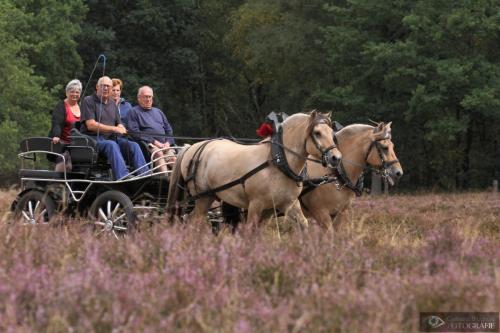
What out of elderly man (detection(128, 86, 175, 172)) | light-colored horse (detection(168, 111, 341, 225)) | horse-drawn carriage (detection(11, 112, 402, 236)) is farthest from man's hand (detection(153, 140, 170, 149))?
light-colored horse (detection(168, 111, 341, 225))

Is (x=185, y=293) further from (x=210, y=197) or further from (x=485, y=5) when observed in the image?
(x=485, y=5)

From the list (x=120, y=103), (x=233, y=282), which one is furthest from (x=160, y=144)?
(x=233, y=282)

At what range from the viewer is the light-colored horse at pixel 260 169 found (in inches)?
404

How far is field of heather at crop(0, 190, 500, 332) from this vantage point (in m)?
5.33

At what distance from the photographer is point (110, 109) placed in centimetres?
1226

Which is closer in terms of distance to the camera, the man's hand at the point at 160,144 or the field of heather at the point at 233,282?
the field of heather at the point at 233,282

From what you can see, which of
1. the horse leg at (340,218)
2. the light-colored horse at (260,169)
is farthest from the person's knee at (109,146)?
the horse leg at (340,218)

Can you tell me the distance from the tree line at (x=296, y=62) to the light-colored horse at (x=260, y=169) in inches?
1033

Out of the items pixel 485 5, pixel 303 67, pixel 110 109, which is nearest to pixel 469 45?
pixel 485 5

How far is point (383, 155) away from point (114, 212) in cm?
354

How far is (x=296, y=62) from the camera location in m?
44.2

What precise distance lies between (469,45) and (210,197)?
30.0 metres

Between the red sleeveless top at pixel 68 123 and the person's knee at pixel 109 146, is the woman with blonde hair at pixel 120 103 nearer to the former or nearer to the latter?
the red sleeveless top at pixel 68 123

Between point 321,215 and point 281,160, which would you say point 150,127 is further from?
point 281,160
